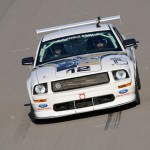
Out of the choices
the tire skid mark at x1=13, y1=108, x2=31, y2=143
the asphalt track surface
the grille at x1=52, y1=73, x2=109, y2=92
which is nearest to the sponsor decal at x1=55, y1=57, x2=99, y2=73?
the grille at x1=52, y1=73, x2=109, y2=92

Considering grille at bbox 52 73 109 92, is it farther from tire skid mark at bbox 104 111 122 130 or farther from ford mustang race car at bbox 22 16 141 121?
tire skid mark at bbox 104 111 122 130

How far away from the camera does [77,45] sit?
12742 mm

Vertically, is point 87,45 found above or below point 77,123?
above

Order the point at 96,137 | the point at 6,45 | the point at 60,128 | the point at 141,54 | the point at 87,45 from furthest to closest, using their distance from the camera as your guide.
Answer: the point at 6,45, the point at 141,54, the point at 87,45, the point at 60,128, the point at 96,137

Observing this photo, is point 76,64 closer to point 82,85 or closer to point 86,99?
point 82,85

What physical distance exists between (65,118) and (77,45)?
1.73 meters

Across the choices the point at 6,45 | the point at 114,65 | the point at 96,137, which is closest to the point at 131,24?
the point at 6,45

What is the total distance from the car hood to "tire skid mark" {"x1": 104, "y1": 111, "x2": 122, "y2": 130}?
0.77 meters

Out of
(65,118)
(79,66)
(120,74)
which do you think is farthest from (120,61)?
(65,118)

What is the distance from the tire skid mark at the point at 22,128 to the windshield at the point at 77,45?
3.37ft

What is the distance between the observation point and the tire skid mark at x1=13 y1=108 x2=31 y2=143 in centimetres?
1090

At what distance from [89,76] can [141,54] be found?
588cm

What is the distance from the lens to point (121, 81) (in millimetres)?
11172

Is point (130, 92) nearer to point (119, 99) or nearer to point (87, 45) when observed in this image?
point (119, 99)
